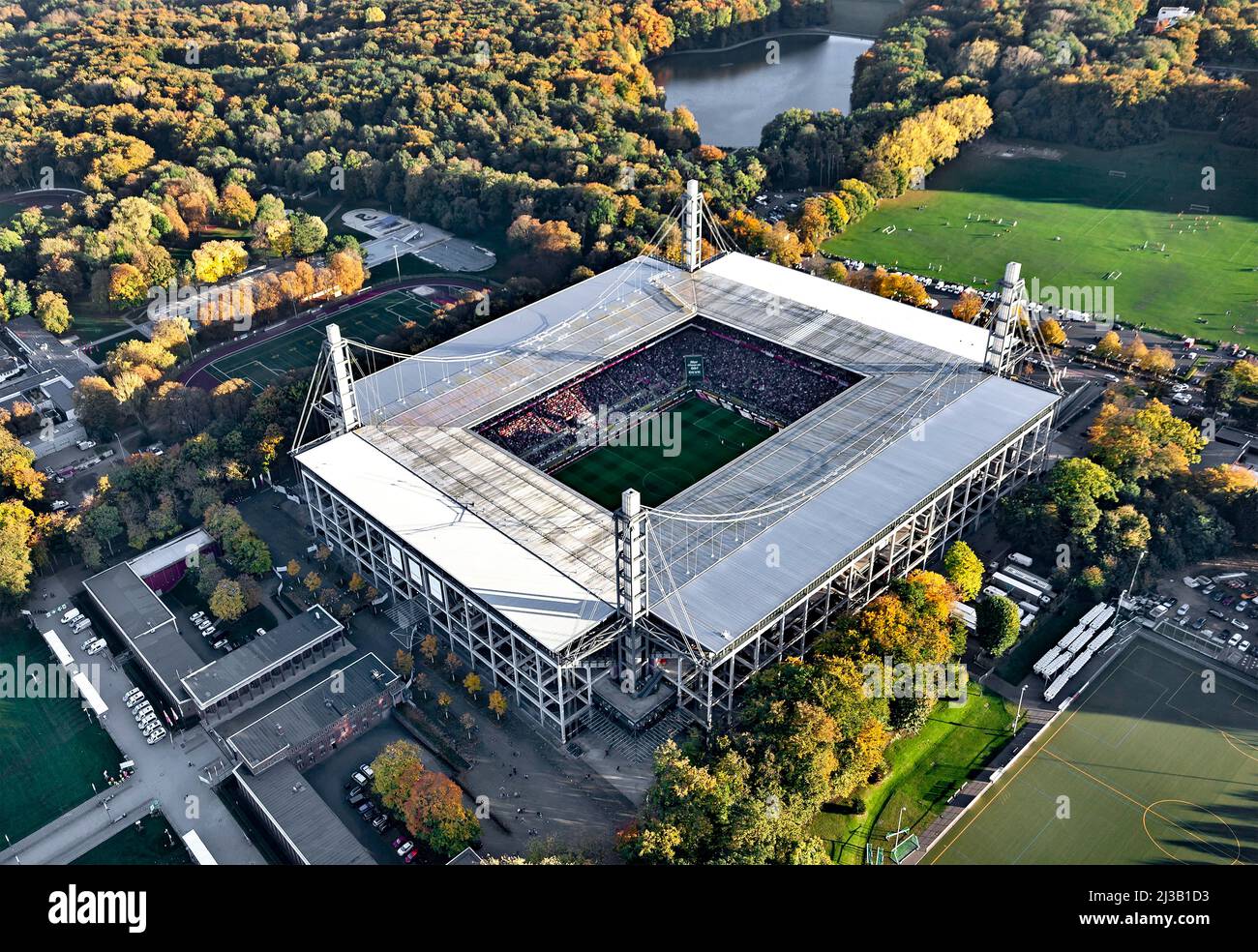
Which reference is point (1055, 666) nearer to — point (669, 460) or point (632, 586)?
point (632, 586)

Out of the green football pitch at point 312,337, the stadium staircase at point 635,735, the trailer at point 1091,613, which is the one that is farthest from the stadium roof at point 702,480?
the green football pitch at point 312,337

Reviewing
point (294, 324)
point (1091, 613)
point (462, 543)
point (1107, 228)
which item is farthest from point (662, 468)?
point (1107, 228)

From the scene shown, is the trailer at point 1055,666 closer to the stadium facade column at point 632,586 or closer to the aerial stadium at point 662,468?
the aerial stadium at point 662,468

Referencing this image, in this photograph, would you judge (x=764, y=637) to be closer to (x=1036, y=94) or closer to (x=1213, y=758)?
(x=1213, y=758)

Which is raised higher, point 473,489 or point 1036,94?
point 1036,94

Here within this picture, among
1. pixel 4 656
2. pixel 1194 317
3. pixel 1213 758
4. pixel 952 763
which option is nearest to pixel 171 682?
pixel 4 656

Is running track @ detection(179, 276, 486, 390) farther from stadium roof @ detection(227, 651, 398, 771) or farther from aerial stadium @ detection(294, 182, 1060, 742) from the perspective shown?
stadium roof @ detection(227, 651, 398, 771)

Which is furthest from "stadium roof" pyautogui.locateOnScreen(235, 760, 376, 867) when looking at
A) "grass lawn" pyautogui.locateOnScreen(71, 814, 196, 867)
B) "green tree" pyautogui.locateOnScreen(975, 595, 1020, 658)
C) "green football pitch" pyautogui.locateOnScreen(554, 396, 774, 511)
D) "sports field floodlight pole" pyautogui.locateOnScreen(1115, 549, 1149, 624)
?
"sports field floodlight pole" pyautogui.locateOnScreen(1115, 549, 1149, 624)
